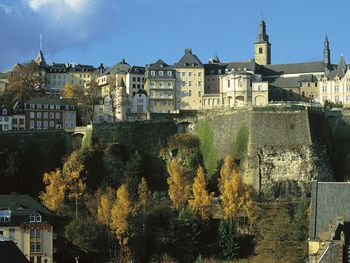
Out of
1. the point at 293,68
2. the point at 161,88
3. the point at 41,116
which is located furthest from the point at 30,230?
the point at 293,68

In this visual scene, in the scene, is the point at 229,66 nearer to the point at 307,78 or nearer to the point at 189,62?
the point at 189,62

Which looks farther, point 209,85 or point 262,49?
point 262,49

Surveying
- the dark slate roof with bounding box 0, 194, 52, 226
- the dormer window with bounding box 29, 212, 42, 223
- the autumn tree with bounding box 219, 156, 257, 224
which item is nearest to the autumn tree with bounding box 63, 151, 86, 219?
the dark slate roof with bounding box 0, 194, 52, 226

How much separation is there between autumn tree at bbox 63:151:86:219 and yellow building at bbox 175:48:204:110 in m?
26.8

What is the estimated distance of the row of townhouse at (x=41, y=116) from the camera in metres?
108

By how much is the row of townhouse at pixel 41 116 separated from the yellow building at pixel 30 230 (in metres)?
35.8

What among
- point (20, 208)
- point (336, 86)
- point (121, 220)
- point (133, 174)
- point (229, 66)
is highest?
point (229, 66)

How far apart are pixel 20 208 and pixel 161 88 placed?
→ 1790 inches

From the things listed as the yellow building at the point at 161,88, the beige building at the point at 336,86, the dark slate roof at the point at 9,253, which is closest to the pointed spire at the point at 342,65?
the beige building at the point at 336,86

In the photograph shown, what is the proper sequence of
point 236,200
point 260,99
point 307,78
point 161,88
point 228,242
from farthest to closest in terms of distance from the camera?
point 307,78 → point 161,88 → point 260,99 → point 236,200 → point 228,242

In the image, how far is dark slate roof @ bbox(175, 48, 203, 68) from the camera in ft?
386

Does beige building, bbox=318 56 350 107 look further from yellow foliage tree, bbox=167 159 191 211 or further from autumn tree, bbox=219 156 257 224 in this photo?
yellow foliage tree, bbox=167 159 191 211

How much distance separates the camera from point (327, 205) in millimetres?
59438

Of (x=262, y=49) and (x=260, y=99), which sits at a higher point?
(x=262, y=49)
